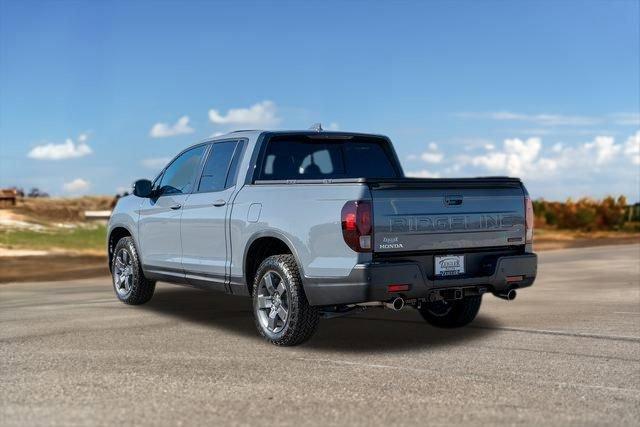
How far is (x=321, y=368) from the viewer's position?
21.0 feet

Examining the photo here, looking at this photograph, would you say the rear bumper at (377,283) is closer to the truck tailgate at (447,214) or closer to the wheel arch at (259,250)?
the truck tailgate at (447,214)

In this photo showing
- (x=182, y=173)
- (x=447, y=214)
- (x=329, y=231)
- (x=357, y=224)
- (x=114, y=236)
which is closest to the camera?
→ (x=357, y=224)

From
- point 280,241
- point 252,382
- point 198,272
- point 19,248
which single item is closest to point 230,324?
point 198,272

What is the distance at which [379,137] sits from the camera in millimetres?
8938

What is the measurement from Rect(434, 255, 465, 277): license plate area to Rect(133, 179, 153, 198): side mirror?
4023mm

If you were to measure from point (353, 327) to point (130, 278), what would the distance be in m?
3.43

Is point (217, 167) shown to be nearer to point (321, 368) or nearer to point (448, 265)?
point (448, 265)

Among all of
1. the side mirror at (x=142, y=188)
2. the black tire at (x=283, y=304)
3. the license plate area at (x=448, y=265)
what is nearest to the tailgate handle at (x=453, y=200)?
the license plate area at (x=448, y=265)

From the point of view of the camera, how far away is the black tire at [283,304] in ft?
23.3

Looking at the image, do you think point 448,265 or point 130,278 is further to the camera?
point 130,278

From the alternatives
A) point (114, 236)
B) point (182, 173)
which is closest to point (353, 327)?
point (182, 173)

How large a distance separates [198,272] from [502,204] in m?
3.32

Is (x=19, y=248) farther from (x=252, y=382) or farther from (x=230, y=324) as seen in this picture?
(x=252, y=382)

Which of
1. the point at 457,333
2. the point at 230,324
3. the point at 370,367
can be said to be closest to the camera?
the point at 370,367
